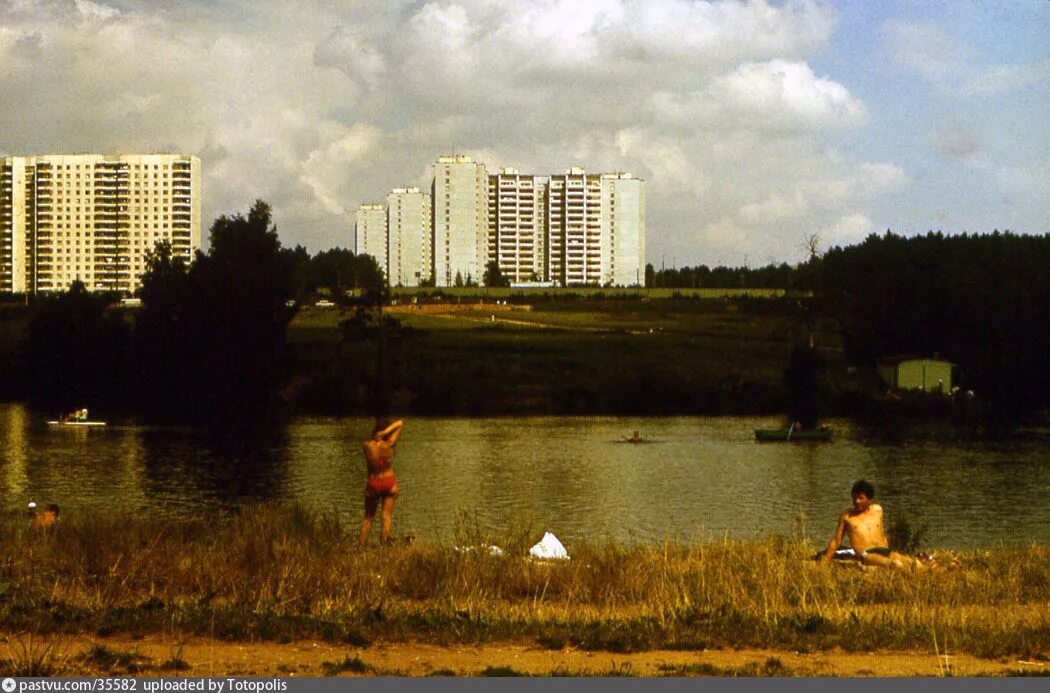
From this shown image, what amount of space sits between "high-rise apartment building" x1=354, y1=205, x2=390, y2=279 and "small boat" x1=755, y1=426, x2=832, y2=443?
75.1m

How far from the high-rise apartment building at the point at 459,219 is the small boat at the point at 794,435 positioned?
2678 inches

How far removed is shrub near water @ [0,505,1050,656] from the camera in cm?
1005

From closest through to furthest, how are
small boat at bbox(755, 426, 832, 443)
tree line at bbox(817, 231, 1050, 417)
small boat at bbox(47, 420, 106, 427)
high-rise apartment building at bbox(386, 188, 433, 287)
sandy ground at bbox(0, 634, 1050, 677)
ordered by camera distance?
sandy ground at bbox(0, 634, 1050, 677) < small boat at bbox(755, 426, 832, 443) < small boat at bbox(47, 420, 106, 427) < tree line at bbox(817, 231, 1050, 417) < high-rise apartment building at bbox(386, 188, 433, 287)

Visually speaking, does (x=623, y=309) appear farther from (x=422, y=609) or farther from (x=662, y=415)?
(x=422, y=609)

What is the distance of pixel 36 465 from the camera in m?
49.5

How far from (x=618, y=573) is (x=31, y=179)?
408ft

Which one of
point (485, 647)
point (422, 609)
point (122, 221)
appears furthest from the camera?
point (122, 221)

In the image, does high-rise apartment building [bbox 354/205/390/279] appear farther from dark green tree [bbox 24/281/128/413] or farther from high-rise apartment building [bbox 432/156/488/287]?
dark green tree [bbox 24/281/128/413]

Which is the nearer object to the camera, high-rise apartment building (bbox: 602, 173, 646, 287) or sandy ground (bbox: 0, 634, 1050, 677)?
sandy ground (bbox: 0, 634, 1050, 677)

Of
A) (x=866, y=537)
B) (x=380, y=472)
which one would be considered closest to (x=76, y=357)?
(x=380, y=472)

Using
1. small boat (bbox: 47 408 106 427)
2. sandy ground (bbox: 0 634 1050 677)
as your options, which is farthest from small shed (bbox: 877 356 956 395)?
sandy ground (bbox: 0 634 1050 677)

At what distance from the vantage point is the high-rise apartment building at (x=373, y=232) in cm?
13450

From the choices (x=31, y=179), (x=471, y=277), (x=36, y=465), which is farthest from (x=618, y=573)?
(x=31, y=179)

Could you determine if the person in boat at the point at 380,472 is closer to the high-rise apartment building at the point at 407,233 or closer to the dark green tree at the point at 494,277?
the dark green tree at the point at 494,277
